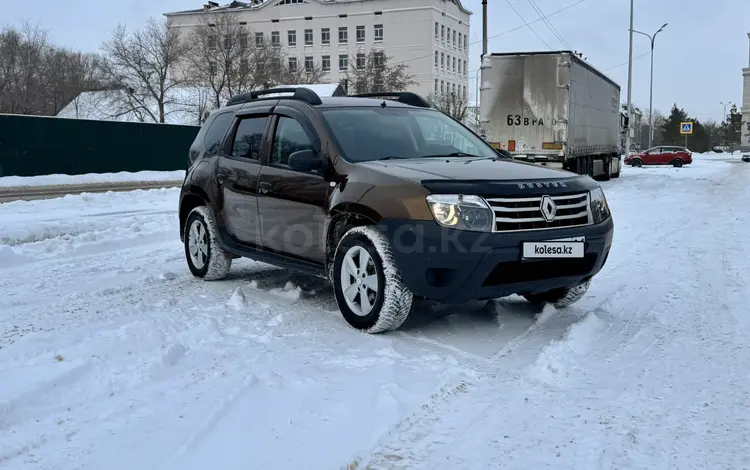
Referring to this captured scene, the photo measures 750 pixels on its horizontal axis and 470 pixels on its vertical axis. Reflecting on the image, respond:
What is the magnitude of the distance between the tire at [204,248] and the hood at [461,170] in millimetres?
2175

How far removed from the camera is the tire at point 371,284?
15.4 feet

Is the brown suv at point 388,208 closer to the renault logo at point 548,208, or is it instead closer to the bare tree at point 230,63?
the renault logo at point 548,208

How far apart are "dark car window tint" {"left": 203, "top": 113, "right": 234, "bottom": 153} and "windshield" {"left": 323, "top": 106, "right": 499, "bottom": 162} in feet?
4.95

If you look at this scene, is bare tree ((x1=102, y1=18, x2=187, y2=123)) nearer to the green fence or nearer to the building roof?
the green fence

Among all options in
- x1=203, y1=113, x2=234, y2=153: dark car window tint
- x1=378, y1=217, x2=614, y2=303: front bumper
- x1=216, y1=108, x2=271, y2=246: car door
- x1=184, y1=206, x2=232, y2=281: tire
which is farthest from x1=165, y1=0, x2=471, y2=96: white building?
x1=378, y1=217, x2=614, y2=303: front bumper

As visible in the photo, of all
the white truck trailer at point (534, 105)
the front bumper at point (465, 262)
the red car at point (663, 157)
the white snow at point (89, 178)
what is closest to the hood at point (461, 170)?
the front bumper at point (465, 262)

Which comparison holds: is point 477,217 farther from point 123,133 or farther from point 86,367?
point 123,133

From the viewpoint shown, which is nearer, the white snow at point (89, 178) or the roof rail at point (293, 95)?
the roof rail at point (293, 95)

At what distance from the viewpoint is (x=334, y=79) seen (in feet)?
293

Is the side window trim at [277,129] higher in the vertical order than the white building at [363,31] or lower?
lower

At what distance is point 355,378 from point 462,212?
4.16 ft

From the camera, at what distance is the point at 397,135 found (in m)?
5.86

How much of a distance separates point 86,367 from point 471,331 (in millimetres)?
2513

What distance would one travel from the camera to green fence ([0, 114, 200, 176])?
2438 cm
